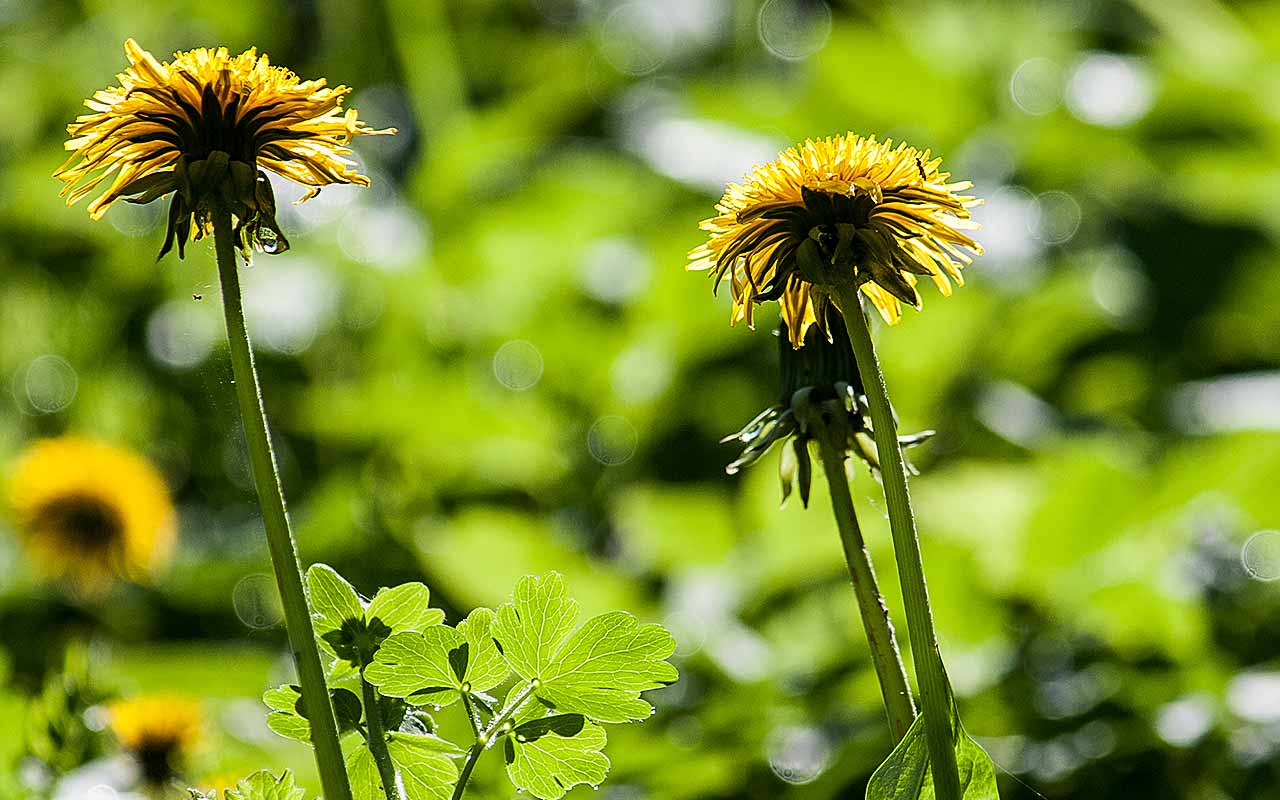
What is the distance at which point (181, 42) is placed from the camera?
1567 mm

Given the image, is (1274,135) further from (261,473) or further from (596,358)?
(261,473)

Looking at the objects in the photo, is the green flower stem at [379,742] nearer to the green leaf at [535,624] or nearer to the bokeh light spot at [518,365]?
the green leaf at [535,624]

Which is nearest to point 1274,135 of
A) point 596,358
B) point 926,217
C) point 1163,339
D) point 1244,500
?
point 1163,339

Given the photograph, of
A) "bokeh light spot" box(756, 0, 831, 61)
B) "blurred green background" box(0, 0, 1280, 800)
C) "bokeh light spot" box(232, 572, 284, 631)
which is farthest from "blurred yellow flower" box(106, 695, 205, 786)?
"bokeh light spot" box(756, 0, 831, 61)

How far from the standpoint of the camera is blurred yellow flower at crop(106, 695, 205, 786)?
1.32 ft

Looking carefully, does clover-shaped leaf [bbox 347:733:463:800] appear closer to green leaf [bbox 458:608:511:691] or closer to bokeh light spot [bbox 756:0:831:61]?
green leaf [bbox 458:608:511:691]

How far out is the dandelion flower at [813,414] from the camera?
0.84ft

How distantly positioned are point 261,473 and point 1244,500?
687 millimetres

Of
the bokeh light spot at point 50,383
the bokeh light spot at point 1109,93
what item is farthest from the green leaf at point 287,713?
the bokeh light spot at point 50,383

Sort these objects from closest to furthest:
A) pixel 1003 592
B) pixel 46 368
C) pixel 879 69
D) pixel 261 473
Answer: pixel 261 473, pixel 1003 592, pixel 879 69, pixel 46 368

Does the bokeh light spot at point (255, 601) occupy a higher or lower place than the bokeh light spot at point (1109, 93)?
lower

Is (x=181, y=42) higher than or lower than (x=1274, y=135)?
higher

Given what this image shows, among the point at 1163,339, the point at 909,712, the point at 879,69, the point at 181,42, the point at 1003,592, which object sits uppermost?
the point at 181,42

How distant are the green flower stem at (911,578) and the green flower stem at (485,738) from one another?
77mm
